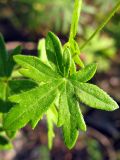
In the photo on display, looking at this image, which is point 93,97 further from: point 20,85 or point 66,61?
point 20,85

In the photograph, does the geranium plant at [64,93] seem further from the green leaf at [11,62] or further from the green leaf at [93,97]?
the green leaf at [11,62]

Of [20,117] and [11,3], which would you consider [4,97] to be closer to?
[20,117]

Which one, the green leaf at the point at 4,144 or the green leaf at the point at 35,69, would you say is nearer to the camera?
the green leaf at the point at 35,69

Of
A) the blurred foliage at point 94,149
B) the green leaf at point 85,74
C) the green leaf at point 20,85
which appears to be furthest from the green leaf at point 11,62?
the blurred foliage at point 94,149

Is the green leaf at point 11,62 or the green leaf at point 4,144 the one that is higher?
the green leaf at point 11,62

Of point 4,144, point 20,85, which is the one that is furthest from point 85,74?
point 4,144

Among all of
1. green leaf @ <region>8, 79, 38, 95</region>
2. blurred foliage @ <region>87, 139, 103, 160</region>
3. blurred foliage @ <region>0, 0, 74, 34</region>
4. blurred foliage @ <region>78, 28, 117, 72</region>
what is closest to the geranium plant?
green leaf @ <region>8, 79, 38, 95</region>

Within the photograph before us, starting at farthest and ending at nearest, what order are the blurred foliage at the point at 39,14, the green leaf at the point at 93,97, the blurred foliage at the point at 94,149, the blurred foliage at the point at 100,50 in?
1. the blurred foliage at the point at 100,50
2. the blurred foliage at the point at 94,149
3. the blurred foliage at the point at 39,14
4. the green leaf at the point at 93,97

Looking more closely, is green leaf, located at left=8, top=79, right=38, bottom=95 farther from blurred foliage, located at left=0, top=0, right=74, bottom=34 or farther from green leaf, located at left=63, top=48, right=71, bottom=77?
blurred foliage, located at left=0, top=0, right=74, bottom=34
